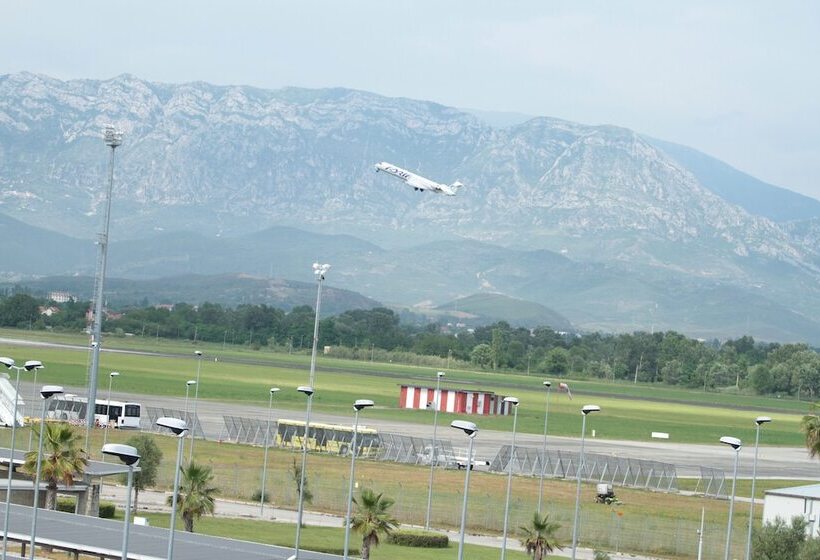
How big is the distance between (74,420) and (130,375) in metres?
56.0

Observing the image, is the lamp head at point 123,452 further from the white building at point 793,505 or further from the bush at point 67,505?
the white building at point 793,505

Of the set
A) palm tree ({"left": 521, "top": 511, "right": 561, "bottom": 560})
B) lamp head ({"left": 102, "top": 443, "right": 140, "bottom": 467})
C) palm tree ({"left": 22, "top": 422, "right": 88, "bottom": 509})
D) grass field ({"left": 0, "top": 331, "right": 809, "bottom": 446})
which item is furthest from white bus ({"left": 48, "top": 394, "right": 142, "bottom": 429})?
lamp head ({"left": 102, "top": 443, "right": 140, "bottom": 467})

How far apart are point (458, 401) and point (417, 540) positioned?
7511 cm

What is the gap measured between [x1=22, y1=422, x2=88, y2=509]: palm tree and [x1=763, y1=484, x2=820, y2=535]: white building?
26.8 meters

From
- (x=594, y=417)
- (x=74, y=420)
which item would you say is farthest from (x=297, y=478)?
(x=594, y=417)

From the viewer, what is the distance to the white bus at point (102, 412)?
9707cm

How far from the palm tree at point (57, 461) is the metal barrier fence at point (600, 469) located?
3520 cm

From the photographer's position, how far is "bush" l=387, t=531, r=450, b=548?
64.1 metres

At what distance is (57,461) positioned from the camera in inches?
2274

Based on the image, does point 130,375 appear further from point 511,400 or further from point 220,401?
point 511,400

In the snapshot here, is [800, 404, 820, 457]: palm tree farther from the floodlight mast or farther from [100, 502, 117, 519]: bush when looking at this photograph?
the floodlight mast

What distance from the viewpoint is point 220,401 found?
429ft

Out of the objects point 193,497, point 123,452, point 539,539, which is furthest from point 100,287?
point 123,452

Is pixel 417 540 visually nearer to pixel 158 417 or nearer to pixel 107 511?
pixel 107 511
